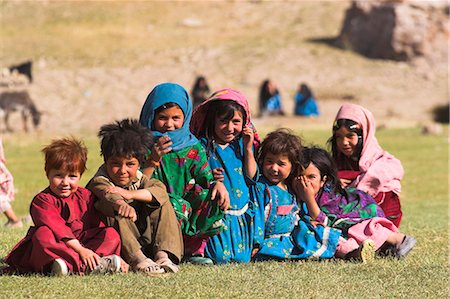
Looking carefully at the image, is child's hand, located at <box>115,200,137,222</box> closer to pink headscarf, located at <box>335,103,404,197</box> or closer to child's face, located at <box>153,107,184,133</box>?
child's face, located at <box>153,107,184,133</box>

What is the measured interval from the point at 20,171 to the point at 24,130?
8.01m

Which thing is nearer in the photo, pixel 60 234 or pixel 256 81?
pixel 60 234

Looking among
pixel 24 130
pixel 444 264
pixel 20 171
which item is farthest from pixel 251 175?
pixel 24 130

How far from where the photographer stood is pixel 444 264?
7027mm

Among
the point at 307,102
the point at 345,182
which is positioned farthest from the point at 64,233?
the point at 307,102

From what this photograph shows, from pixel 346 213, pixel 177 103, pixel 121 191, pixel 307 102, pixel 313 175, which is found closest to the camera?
pixel 121 191

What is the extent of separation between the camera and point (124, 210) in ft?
19.8

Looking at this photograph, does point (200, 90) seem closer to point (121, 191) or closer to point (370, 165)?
point (370, 165)

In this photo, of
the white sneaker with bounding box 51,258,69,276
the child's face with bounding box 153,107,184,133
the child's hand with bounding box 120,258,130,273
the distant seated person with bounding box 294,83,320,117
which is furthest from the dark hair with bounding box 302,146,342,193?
the distant seated person with bounding box 294,83,320,117

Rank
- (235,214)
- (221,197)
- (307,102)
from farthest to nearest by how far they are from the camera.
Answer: (307,102) < (235,214) < (221,197)

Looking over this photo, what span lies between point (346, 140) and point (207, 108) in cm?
144

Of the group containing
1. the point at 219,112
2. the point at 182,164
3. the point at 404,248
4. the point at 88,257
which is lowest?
the point at 404,248

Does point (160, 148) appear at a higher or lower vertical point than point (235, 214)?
higher

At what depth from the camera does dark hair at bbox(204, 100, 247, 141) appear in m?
6.95
